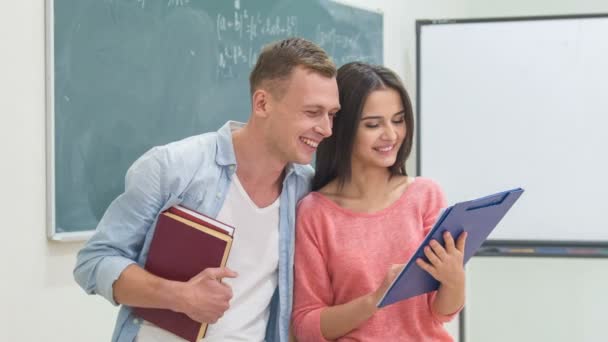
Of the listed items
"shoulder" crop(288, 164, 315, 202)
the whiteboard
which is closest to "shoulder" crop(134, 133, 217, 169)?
"shoulder" crop(288, 164, 315, 202)

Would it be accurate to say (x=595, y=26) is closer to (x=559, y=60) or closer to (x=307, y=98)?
(x=559, y=60)

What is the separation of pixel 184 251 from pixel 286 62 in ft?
1.56

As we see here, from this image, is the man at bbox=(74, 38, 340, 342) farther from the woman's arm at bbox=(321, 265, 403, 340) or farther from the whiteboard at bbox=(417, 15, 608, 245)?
the whiteboard at bbox=(417, 15, 608, 245)

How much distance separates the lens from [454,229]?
63.4 inches

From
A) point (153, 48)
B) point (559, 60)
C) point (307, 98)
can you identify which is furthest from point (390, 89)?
point (559, 60)

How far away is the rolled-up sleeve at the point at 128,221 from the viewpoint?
63.9 inches

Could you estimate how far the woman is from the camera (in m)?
1.75

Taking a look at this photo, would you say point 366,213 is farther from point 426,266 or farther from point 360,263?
point 426,266

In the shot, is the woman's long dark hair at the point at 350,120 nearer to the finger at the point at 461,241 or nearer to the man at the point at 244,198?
the man at the point at 244,198

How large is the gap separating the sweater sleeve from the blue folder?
0.21 metres

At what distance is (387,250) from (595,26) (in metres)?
2.05

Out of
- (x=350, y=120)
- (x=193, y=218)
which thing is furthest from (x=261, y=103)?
(x=193, y=218)

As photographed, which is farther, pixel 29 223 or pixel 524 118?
pixel 524 118

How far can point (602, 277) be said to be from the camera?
159 inches
